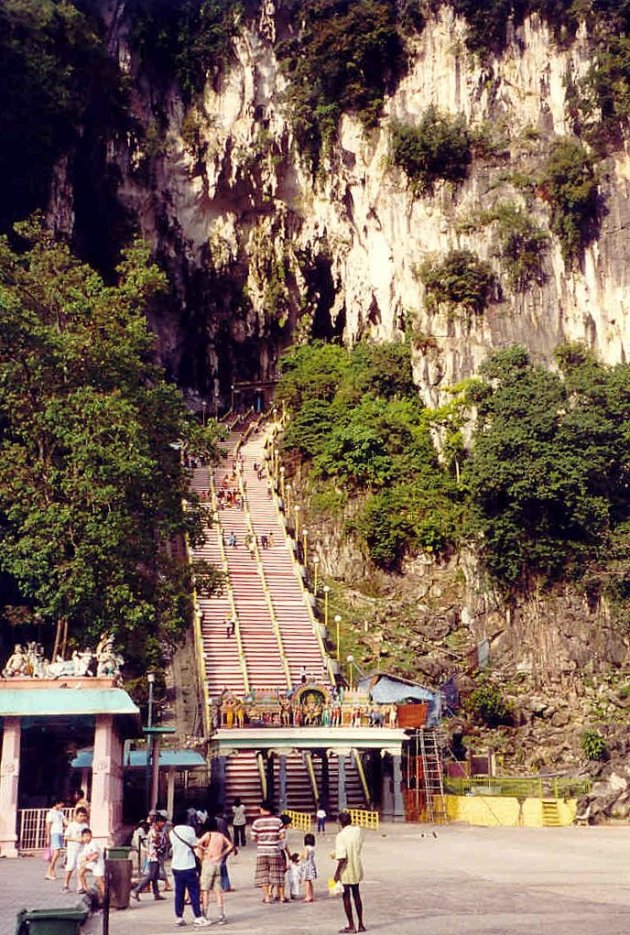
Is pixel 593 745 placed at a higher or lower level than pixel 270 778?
higher

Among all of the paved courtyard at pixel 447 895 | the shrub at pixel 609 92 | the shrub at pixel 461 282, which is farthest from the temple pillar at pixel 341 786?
the shrub at pixel 609 92

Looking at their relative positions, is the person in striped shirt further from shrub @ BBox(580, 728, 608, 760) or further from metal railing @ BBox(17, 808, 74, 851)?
shrub @ BBox(580, 728, 608, 760)

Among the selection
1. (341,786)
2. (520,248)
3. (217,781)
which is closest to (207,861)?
(217,781)

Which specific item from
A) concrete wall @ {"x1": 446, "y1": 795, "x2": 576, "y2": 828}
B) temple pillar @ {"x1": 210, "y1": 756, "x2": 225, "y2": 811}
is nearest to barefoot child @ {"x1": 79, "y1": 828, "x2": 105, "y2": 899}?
temple pillar @ {"x1": 210, "y1": 756, "x2": 225, "y2": 811}

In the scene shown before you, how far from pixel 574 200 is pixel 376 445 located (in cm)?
1174

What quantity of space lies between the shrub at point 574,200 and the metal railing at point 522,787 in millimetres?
21279

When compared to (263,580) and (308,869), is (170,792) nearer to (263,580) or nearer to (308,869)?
(308,869)

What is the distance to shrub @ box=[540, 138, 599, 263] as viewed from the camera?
1638 inches

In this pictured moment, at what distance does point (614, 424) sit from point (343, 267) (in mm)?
17156

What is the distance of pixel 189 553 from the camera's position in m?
37.8

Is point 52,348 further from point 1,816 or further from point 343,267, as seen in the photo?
point 343,267

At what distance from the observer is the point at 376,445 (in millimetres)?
41188

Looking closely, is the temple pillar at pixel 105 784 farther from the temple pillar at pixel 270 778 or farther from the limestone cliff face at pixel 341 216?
the limestone cliff face at pixel 341 216

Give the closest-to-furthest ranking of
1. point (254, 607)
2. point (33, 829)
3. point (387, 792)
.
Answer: point (33, 829) < point (387, 792) < point (254, 607)
